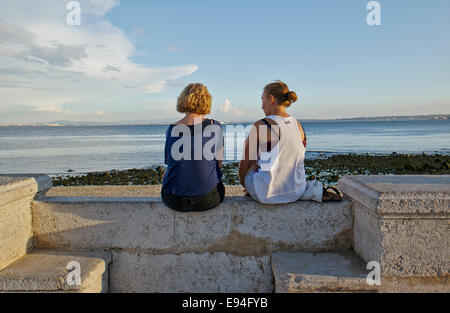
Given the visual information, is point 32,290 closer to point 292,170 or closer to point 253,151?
point 253,151

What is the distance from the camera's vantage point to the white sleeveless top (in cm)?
267

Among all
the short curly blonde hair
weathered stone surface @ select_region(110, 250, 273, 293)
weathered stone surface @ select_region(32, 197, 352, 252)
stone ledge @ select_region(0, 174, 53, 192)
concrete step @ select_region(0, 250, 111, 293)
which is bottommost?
A: weathered stone surface @ select_region(110, 250, 273, 293)

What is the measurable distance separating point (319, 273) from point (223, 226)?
0.83 m

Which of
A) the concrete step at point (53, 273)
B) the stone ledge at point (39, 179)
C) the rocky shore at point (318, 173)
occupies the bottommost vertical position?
the rocky shore at point (318, 173)

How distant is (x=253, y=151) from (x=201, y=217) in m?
0.74

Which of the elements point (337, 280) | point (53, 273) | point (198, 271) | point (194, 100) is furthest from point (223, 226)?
point (53, 273)

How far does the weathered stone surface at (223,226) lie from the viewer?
268 centimetres

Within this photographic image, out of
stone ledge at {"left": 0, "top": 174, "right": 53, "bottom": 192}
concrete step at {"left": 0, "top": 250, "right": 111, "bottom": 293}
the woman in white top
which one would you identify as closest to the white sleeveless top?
the woman in white top

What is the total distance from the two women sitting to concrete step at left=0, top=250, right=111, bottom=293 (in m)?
0.74

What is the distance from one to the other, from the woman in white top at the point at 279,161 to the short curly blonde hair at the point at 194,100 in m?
0.49

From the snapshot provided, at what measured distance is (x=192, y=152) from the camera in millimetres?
2758

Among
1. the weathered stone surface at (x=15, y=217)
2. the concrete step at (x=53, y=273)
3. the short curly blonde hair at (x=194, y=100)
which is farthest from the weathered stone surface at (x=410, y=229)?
the weathered stone surface at (x=15, y=217)

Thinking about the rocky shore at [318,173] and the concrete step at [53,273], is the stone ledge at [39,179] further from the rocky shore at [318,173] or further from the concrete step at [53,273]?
the rocky shore at [318,173]

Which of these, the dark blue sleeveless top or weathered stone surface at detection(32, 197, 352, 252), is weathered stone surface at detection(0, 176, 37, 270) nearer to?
weathered stone surface at detection(32, 197, 352, 252)
